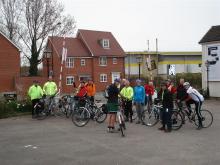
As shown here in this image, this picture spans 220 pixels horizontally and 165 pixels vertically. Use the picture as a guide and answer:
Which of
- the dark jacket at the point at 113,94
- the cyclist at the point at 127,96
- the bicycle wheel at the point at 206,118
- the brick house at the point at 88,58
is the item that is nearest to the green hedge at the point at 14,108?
the cyclist at the point at 127,96

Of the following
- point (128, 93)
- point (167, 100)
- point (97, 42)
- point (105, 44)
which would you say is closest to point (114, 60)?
point (105, 44)

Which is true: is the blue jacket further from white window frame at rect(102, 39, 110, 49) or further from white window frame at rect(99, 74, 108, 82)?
white window frame at rect(102, 39, 110, 49)

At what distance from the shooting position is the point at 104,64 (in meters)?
56.5

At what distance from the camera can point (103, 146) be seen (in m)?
11.1

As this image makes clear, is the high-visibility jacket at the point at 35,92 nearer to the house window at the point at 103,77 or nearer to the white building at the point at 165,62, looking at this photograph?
the house window at the point at 103,77

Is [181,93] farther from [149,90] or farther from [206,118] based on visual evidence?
[149,90]

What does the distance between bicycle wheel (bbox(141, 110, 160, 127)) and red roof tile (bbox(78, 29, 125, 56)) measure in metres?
39.6

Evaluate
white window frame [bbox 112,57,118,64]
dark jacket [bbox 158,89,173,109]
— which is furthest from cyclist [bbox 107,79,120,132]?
white window frame [bbox 112,57,118,64]

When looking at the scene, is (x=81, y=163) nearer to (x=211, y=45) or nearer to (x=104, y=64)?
(x=211, y=45)

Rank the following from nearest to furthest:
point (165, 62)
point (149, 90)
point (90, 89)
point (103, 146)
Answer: point (103, 146), point (90, 89), point (149, 90), point (165, 62)

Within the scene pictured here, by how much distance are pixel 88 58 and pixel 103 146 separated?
44.4m

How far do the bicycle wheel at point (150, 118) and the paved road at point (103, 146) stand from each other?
0.41m

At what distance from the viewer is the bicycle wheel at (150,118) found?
1514 centimetres

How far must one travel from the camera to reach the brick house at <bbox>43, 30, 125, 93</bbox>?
175 feet
